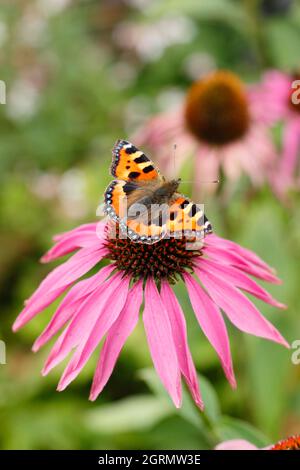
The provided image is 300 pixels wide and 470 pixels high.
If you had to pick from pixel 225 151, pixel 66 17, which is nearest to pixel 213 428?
pixel 225 151

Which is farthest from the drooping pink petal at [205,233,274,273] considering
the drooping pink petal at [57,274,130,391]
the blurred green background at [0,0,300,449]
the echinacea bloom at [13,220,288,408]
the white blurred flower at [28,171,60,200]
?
the white blurred flower at [28,171,60,200]

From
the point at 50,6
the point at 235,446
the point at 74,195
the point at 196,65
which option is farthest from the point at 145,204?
the point at 50,6

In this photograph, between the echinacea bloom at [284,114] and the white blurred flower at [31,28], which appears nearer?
the echinacea bloom at [284,114]

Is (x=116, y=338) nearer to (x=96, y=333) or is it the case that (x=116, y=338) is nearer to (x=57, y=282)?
Answer: (x=96, y=333)

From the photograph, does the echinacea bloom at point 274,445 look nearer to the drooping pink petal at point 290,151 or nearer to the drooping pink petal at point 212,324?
the drooping pink petal at point 212,324

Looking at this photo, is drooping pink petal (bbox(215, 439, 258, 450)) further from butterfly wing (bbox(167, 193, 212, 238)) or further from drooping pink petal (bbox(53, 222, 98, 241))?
drooping pink petal (bbox(53, 222, 98, 241))

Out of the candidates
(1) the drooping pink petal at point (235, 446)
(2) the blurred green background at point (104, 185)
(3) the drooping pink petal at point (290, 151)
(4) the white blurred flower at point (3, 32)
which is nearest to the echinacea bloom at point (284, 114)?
(3) the drooping pink petal at point (290, 151)
